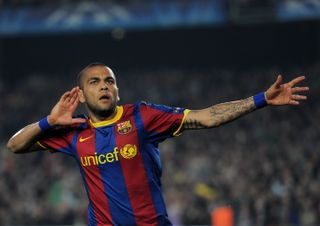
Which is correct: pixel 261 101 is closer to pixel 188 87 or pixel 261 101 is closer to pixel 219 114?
pixel 219 114

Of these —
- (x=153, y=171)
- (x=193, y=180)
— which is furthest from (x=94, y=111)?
(x=193, y=180)

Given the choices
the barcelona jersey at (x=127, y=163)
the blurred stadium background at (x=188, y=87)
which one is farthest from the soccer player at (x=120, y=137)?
the blurred stadium background at (x=188, y=87)

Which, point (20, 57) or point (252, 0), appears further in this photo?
point (20, 57)

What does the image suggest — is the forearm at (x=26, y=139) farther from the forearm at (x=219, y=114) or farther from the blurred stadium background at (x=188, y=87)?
the blurred stadium background at (x=188, y=87)

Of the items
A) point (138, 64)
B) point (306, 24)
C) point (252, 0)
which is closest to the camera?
point (252, 0)

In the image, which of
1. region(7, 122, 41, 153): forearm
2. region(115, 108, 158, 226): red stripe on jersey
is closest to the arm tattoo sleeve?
region(115, 108, 158, 226): red stripe on jersey

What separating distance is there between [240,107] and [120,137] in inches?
34.7

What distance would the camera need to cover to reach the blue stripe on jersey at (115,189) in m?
5.11

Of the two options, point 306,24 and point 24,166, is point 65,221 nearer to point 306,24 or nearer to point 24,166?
point 24,166

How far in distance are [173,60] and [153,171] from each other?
17.5 meters

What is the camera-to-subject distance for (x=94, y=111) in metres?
5.27

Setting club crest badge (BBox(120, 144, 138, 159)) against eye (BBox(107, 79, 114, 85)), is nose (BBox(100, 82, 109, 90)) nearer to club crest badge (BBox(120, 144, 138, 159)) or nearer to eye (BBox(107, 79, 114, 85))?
eye (BBox(107, 79, 114, 85))

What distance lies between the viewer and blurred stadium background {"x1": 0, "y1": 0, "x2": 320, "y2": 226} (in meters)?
14.2

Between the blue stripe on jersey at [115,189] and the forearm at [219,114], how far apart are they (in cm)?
58
